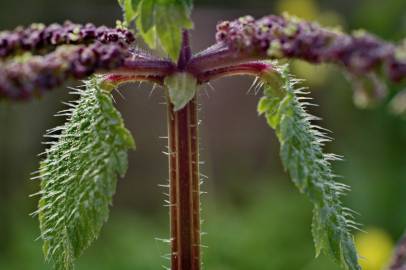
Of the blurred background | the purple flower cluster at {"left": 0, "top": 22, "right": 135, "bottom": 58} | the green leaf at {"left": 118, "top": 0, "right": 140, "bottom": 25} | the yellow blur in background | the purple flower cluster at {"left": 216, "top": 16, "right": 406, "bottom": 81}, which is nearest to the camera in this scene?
the purple flower cluster at {"left": 216, "top": 16, "right": 406, "bottom": 81}

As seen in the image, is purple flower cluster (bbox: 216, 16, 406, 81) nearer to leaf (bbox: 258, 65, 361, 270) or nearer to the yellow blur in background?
leaf (bbox: 258, 65, 361, 270)

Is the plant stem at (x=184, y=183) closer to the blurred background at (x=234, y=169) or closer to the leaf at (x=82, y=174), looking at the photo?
the leaf at (x=82, y=174)

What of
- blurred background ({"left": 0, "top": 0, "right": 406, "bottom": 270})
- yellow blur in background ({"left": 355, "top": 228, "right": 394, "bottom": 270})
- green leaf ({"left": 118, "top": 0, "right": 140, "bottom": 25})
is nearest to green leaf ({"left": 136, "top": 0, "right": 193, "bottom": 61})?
green leaf ({"left": 118, "top": 0, "right": 140, "bottom": 25})

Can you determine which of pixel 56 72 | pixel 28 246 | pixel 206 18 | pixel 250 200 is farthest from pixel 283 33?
pixel 206 18

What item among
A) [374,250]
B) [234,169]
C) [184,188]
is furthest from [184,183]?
[234,169]

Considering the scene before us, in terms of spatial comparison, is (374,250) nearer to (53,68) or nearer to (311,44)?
(311,44)

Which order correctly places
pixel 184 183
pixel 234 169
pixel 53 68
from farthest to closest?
pixel 234 169 < pixel 184 183 < pixel 53 68
